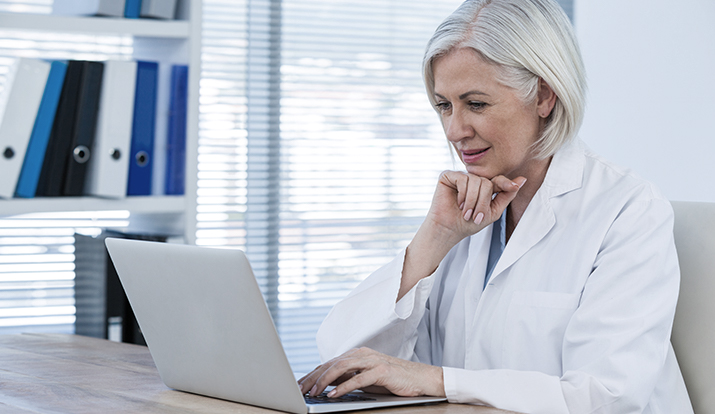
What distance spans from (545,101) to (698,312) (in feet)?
1.51

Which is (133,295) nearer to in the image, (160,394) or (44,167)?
(160,394)

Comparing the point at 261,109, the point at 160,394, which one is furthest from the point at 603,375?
the point at 261,109

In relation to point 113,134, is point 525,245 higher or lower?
lower

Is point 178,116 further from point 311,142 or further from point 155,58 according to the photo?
point 311,142

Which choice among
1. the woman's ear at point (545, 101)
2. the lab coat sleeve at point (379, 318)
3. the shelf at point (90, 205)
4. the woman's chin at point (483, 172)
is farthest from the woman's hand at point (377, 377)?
the shelf at point (90, 205)

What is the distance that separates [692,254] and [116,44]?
6.47 feet

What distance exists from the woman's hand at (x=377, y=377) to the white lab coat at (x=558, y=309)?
30mm

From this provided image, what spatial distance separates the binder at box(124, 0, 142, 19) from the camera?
70.0 inches

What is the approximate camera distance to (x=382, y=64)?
2.99 meters

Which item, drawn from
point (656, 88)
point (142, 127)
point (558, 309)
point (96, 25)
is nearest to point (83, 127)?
point (142, 127)

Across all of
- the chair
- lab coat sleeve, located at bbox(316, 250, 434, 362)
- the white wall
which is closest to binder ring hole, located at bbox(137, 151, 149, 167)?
lab coat sleeve, located at bbox(316, 250, 434, 362)

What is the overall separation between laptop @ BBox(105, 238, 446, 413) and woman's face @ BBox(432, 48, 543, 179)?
0.52 metres

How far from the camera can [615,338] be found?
108 centimetres

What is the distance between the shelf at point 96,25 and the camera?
1639 mm
